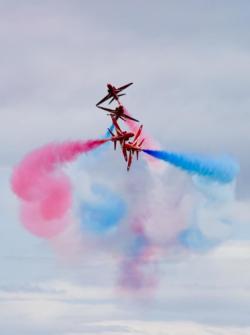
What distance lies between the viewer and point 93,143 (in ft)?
540

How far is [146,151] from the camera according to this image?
161m

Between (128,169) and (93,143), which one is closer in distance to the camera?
(128,169)

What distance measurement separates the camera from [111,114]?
159 meters

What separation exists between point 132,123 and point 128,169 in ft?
49.5

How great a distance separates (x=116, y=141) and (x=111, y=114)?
4251mm

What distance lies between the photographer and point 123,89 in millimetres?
157750

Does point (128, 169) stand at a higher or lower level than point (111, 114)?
lower

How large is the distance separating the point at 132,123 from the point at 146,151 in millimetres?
7476

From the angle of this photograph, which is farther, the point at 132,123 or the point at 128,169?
the point at 132,123

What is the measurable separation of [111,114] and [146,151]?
753cm

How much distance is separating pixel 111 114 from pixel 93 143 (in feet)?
23.7

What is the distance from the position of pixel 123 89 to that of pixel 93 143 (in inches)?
441

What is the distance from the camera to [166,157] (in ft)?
531

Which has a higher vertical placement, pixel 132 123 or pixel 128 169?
pixel 132 123
